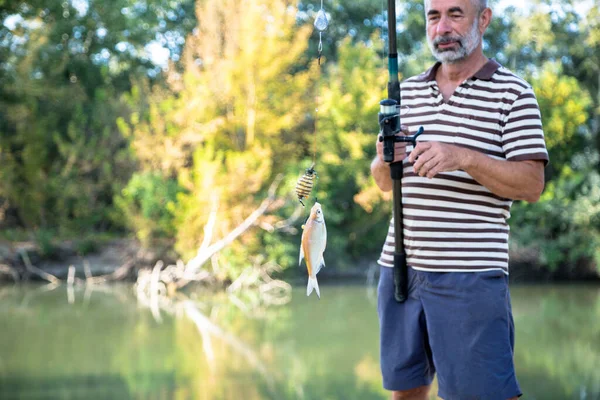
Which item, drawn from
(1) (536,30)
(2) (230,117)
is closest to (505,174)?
(2) (230,117)

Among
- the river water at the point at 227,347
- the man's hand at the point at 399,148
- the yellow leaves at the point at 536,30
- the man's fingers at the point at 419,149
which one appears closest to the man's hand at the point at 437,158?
the man's fingers at the point at 419,149

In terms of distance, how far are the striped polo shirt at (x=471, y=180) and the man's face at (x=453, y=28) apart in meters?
0.07

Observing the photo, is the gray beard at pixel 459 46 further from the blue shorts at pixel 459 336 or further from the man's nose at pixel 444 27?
the blue shorts at pixel 459 336

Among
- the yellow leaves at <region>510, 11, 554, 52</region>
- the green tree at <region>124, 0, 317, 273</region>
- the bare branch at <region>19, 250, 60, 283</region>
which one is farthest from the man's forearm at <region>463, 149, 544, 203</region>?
the yellow leaves at <region>510, 11, 554, 52</region>

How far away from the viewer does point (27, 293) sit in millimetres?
10039

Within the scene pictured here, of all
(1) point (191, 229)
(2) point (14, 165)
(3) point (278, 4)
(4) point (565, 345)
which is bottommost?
(4) point (565, 345)

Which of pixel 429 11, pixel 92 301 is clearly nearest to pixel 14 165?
pixel 92 301

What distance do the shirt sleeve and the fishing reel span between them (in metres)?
0.21

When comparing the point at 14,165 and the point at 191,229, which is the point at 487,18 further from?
the point at 14,165

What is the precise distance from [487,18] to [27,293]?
915 cm

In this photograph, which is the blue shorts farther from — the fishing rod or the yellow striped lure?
the yellow striped lure

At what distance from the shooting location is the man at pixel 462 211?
1807mm

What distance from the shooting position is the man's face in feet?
6.08

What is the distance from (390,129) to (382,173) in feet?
0.61
